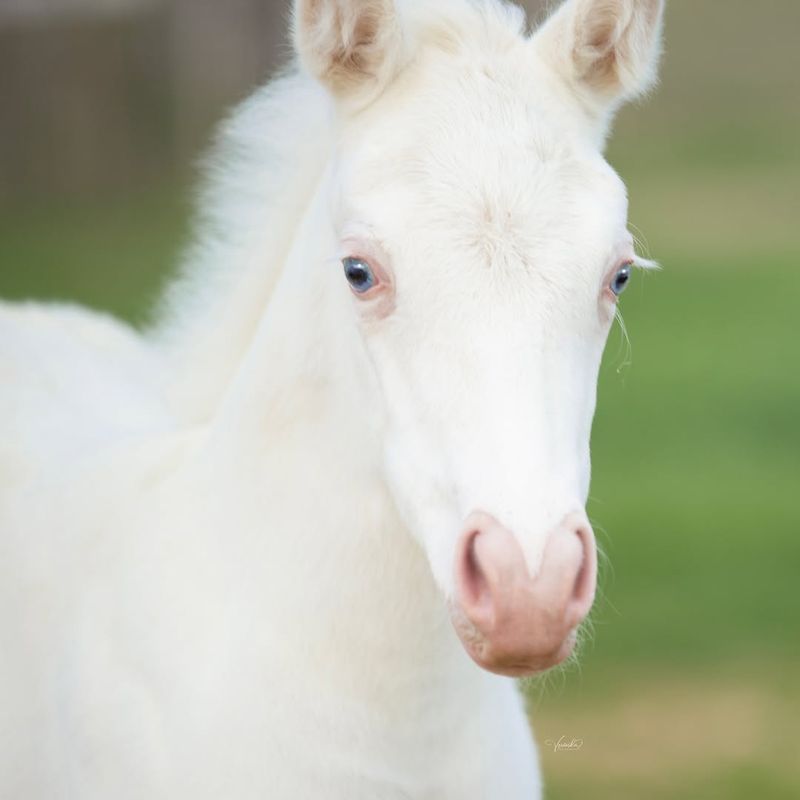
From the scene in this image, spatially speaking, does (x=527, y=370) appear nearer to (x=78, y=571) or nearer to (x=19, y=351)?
(x=78, y=571)

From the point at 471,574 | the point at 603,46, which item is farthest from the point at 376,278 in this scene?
the point at 603,46

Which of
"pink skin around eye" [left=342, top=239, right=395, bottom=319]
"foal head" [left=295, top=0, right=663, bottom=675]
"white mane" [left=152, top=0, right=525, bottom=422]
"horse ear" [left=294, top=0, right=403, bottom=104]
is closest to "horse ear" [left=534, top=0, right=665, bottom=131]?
"foal head" [left=295, top=0, right=663, bottom=675]

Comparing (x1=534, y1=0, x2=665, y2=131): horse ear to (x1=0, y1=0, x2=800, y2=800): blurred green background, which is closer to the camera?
(x1=534, y1=0, x2=665, y2=131): horse ear

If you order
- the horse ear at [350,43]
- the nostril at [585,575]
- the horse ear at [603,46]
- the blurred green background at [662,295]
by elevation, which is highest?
the horse ear at [350,43]

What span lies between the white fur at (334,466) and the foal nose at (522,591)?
38mm

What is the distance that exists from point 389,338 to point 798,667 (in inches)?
177

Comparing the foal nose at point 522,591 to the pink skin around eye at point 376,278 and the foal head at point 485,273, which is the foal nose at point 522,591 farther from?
the pink skin around eye at point 376,278

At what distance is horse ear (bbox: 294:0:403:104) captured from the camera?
102 inches

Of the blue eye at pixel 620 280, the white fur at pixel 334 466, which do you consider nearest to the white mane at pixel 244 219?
the white fur at pixel 334 466

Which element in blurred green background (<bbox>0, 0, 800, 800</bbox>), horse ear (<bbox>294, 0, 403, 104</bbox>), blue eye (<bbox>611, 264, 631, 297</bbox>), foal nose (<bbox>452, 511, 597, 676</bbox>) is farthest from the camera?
blurred green background (<bbox>0, 0, 800, 800</bbox>)

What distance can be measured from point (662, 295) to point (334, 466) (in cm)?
1082

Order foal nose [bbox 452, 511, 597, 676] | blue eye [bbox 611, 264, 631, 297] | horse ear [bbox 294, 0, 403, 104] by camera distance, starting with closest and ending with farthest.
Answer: foal nose [bbox 452, 511, 597, 676]
blue eye [bbox 611, 264, 631, 297]
horse ear [bbox 294, 0, 403, 104]

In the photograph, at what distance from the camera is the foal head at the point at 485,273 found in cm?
222

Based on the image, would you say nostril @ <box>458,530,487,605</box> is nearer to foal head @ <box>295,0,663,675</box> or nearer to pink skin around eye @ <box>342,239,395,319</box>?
foal head @ <box>295,0,663,675</box>
